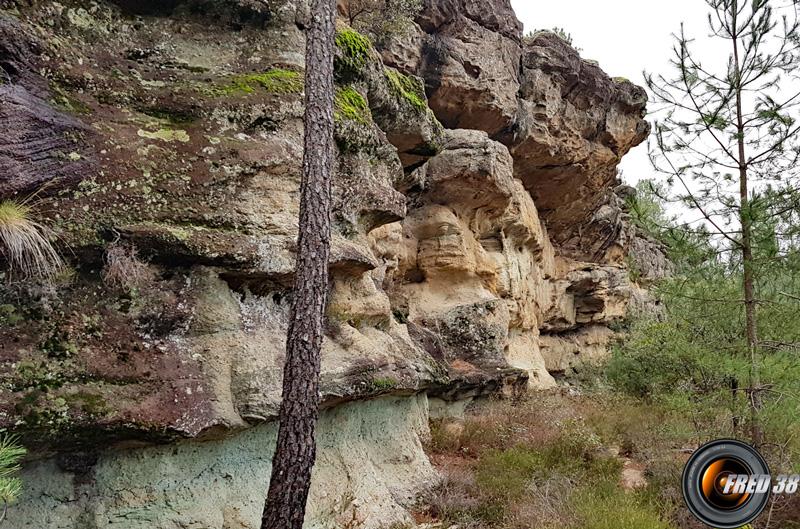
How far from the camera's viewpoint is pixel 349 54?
29.3 ft

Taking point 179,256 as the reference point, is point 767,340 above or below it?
below

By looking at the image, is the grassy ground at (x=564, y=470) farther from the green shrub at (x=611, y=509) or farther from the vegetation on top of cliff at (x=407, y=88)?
the vegetation on top of cliff at (x=407, y=88)

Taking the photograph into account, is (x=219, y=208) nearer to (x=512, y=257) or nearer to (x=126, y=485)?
(x=126, y=485)

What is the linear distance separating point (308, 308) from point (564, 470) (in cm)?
586

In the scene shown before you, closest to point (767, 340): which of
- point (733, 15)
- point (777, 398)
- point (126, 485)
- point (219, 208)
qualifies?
point (777, 398)

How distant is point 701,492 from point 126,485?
16.7 feet

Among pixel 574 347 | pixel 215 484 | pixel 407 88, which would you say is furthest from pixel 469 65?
pixel 215 484

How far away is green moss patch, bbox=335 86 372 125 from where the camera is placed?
330 inches

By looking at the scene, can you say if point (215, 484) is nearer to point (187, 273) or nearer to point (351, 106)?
point (187, 273)

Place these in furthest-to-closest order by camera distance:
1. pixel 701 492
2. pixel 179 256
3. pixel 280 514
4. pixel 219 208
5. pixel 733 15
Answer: pixel 733 15, pixel 219 208, pixel 179 256, pixel 701 492, pixel 280 514

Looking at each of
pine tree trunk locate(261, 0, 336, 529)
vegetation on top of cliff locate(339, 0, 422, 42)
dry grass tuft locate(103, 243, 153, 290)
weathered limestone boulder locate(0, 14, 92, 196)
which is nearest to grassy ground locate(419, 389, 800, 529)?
pine tree trunk locate(261, 0, 336, 529)

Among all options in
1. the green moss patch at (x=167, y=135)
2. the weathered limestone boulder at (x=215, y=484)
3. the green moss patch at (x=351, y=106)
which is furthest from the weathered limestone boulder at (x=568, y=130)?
the green moss patch at (x=167, y=135)

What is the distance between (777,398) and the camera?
7340 millimetres

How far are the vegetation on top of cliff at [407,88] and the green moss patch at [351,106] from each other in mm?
1701
